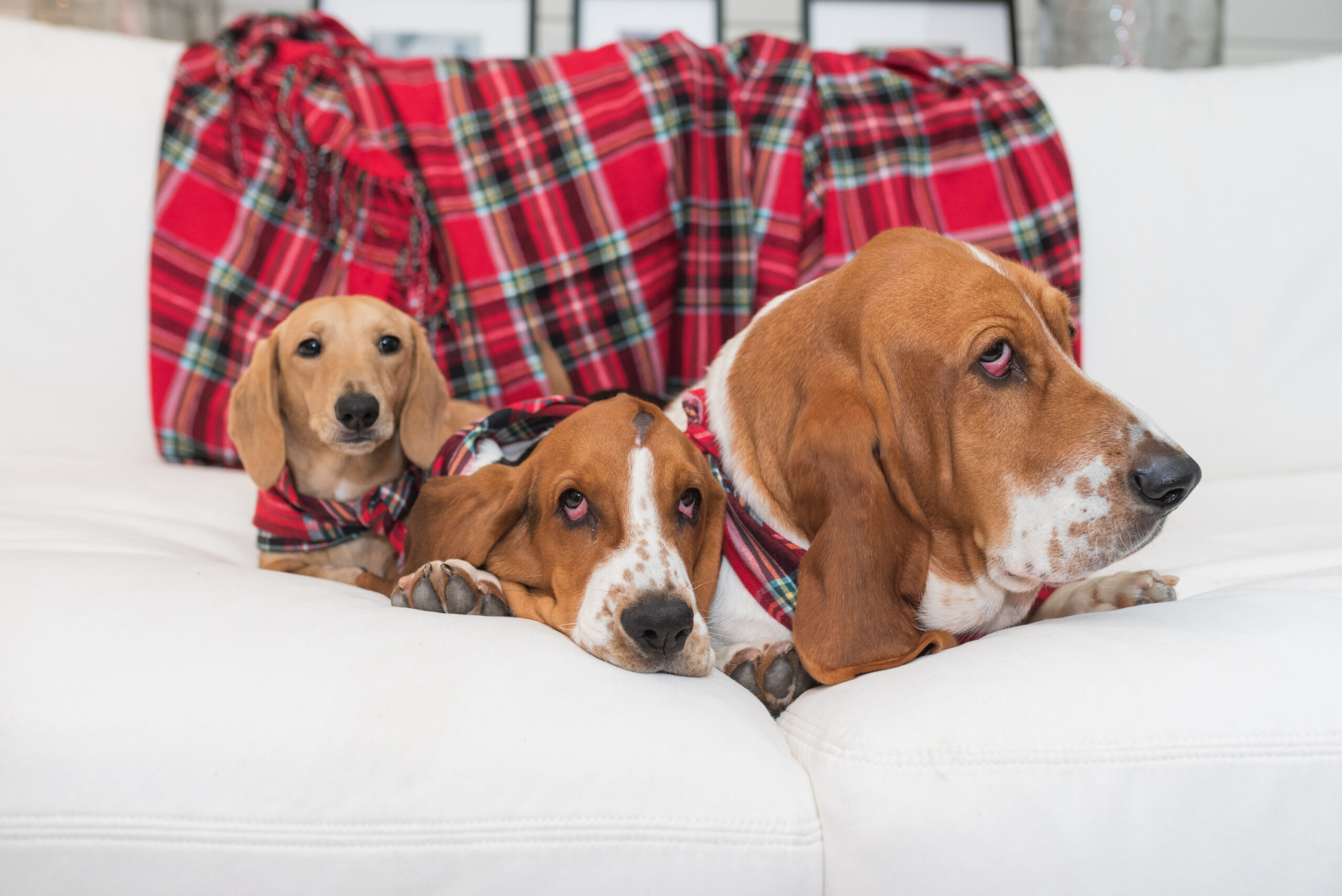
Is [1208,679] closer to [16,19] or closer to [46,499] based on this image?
[46,499]

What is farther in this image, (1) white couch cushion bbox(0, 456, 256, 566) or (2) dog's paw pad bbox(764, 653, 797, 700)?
(1) white couch cushion bbox(0, 456, 256, 566)

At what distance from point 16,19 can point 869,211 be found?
265 centimetres

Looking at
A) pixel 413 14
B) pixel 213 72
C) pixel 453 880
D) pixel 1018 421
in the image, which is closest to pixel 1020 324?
pixel 1018 421

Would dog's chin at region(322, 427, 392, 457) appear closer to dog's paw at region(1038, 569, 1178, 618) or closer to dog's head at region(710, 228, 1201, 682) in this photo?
dog's head at region(710, 228, 1201, 682)

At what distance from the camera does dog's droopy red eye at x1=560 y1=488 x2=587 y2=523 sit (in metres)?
1.56

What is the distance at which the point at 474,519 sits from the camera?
165 centimetres

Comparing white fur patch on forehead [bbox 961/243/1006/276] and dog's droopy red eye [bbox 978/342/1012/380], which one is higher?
white fur patch on forehead [bbox 961/243/1006/276]

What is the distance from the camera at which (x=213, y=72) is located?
107 inches

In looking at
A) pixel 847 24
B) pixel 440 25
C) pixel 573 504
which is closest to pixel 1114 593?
pixel 573 504

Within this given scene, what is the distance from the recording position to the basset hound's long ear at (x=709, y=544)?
5.25 ft

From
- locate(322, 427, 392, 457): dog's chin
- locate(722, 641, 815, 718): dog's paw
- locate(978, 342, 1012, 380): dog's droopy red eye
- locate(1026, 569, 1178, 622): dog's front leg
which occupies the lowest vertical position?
locate(722, 641, 815, 718): dog's paw

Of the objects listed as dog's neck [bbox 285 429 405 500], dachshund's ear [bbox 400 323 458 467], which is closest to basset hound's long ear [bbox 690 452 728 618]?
dachshund's ear [bbox 400 323 458 467]

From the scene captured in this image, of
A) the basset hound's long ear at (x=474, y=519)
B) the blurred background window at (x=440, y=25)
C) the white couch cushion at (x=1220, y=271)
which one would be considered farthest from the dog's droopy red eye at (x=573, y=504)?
the blurred background window at (x=440, y=25)

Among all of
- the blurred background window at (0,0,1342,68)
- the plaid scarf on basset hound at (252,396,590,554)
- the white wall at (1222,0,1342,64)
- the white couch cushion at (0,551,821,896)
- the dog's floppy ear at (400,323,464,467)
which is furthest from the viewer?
the white wall at (1222,0,1342,64)
